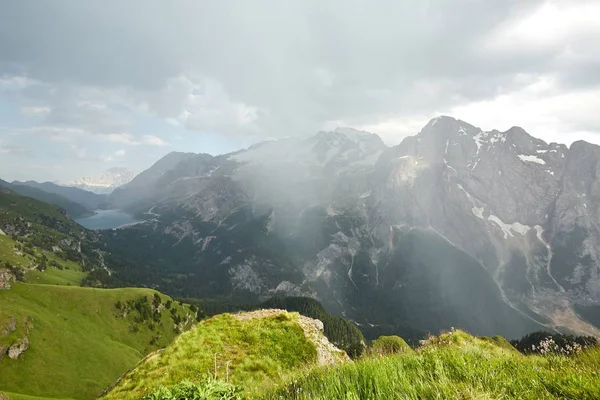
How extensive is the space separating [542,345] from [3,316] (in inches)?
7499

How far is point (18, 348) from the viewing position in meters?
129

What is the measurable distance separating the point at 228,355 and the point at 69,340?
554ft

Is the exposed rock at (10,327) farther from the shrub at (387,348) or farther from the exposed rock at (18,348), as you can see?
the shrub at (387,348)

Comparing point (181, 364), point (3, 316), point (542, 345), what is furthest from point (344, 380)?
point (3, 316)

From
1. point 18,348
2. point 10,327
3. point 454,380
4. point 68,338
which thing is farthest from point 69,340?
point 454,380

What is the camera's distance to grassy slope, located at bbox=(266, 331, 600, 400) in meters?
5.23

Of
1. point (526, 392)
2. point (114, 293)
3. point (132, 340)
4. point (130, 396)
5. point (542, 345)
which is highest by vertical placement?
point (526, 392)

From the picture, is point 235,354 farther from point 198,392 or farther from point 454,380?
point 454,380

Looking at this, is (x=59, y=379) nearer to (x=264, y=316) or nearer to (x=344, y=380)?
(x=264, y=316)

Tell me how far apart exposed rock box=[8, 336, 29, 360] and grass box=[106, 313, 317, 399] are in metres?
155

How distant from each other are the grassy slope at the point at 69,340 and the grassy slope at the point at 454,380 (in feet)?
499

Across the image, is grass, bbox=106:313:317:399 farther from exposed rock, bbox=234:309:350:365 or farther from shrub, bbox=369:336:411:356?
shrub, bbox=369:336:411:356

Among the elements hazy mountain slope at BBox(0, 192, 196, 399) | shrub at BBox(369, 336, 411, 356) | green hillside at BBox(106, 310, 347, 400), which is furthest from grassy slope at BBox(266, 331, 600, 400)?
hazy mountain slope at BBox(0, 192, 196, 399)

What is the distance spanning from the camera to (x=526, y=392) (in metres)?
5.32
